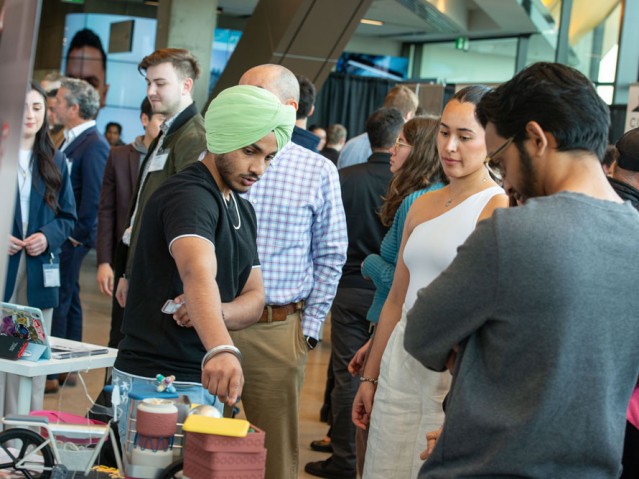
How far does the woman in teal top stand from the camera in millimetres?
3170

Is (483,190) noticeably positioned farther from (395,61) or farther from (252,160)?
(395,61)

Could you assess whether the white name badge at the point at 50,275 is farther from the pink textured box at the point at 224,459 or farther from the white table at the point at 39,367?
the pink textured box at the point at 224,459

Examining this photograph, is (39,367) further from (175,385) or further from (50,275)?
(50,275)

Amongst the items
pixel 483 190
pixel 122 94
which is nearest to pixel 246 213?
pixel 483 190

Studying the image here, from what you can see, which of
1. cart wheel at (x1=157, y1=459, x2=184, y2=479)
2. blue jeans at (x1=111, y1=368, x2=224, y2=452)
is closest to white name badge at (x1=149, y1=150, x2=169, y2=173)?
blue jeans at (x1=111, y1=368, x2=224, y2=452)

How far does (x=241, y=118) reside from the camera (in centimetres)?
201

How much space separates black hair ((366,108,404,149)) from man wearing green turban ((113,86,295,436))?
236 centimetres

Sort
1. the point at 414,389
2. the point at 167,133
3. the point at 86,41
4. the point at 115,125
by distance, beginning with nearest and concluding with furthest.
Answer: the point at 414,389
the point at 167,133
the point at 115,125
the point at 86,41

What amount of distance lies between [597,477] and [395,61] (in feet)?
54.1

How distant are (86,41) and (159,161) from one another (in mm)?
11209

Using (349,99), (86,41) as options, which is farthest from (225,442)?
(349,99)

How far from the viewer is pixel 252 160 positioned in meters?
2.06

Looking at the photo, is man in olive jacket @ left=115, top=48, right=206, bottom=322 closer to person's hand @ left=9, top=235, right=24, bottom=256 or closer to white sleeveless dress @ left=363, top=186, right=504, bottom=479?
person's hand @ left=9, top=235, right=24, bottom=256

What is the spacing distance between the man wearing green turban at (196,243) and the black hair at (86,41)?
12156mm
